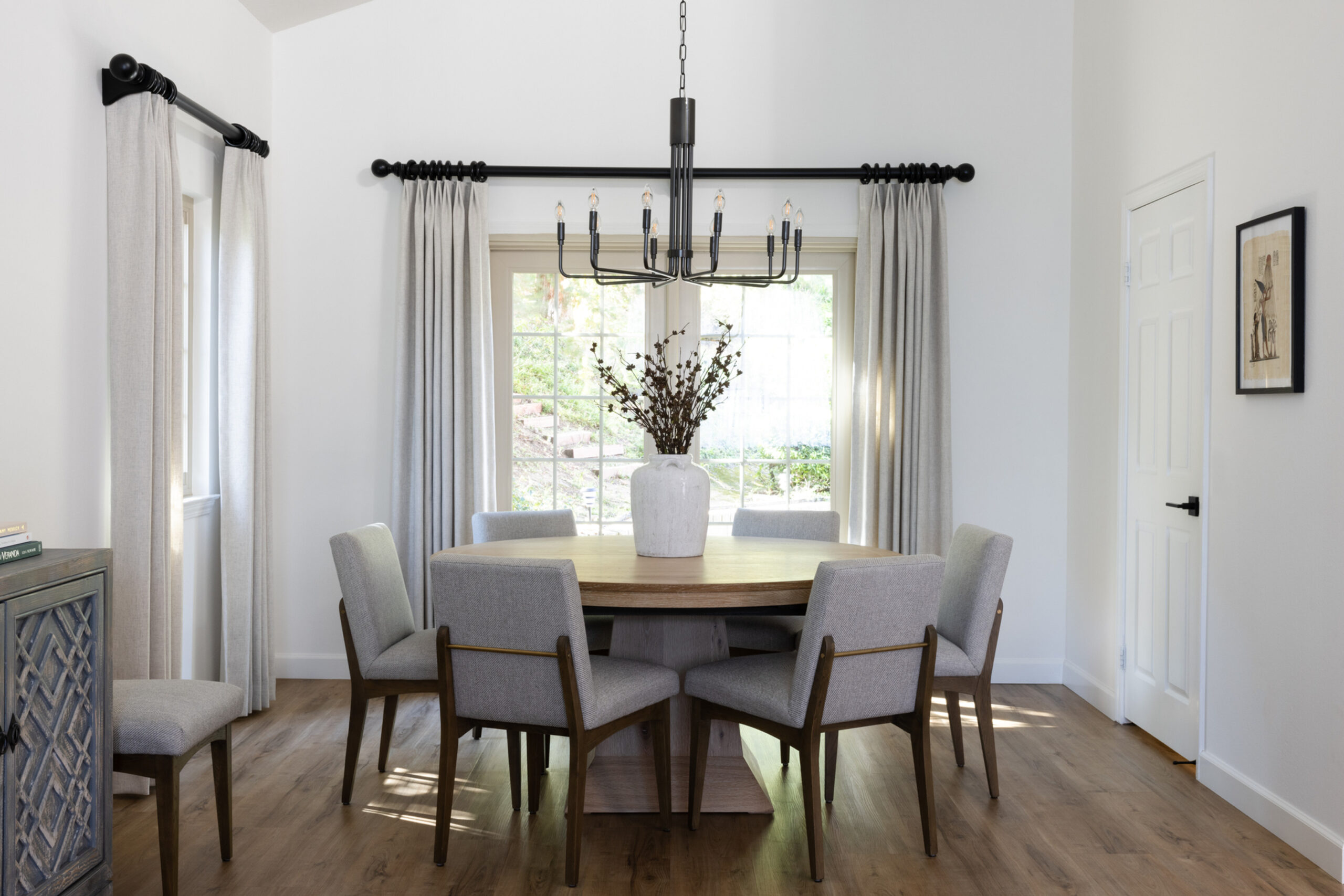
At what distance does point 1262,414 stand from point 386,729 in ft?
10.1

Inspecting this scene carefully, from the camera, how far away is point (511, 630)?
250 centimetres

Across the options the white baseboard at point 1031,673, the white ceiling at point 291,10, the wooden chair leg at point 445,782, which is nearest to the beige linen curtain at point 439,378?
the white ceiling at point 291,10

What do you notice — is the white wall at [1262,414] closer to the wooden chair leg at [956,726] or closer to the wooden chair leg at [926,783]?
the wooden chair leg at [956,726]

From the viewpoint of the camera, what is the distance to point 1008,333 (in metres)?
4.61

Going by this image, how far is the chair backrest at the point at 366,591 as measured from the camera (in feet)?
9.89

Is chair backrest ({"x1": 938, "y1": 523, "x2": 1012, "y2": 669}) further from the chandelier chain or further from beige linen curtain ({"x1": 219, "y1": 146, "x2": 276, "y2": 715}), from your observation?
beige linen curtain ({"x1": 219, "y1": 146, "x2": 276, "y2": 715})

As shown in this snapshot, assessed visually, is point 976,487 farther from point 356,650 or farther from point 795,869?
point 356,650

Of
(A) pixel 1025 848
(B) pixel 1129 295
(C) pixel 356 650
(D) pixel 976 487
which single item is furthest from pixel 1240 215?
(C) pixel 356 650

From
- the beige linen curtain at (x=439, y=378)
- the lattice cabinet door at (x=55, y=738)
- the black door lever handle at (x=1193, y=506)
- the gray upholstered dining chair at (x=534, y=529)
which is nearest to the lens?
the lattice cabinet door at (x=55, y=738)

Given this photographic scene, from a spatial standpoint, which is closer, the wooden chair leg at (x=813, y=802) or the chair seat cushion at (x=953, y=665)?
the wooden chair leg at (x=813, y=802)

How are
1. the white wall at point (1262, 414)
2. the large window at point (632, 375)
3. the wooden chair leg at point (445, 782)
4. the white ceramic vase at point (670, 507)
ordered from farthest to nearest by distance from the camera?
the large window at point (632, 375) → the white ceramic vase at point (670, 507) → the white wall at point (1262, 414) → the wooden chair leg at point (445, 782)

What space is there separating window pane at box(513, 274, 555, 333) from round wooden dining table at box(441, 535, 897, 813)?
164cm

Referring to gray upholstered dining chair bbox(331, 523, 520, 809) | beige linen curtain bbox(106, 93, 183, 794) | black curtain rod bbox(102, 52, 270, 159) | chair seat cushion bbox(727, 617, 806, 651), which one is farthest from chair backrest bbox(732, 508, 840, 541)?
black curtain rod bbox(102, 52, 270, 159)

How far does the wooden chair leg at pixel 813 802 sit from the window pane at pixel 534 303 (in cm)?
282
